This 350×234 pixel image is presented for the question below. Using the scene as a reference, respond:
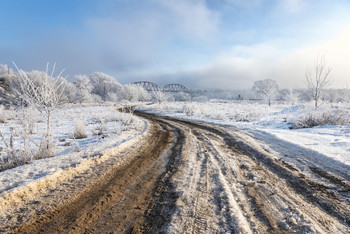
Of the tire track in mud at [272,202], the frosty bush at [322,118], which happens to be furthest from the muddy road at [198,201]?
the frosty bush at [322,118]

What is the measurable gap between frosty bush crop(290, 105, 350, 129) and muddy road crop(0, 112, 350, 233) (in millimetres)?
8818

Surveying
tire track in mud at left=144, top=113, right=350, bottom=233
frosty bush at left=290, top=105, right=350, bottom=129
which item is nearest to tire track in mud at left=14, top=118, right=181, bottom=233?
tire track in mud at left=144, top=113, right=350, bottom=233

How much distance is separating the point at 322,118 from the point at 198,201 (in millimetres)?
12789

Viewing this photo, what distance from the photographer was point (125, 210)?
236 centimetres

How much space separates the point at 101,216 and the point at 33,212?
36.2 inches

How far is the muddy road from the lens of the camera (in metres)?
2.03

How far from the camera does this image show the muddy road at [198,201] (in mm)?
2027

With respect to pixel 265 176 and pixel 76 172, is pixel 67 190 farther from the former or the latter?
pixel 265 176

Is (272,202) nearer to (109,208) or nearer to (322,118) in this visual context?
(109,208)

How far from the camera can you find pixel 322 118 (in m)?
11.3

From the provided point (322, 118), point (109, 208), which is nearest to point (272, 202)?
point (109, 208)

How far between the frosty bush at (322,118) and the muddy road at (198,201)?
8.82 metres

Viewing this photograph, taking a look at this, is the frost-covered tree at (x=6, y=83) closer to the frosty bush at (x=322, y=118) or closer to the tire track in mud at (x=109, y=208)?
the tire track in mud at (x=109, y=208)

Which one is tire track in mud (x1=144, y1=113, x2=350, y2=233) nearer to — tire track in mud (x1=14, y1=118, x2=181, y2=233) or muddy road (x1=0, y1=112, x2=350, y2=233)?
muddy road (x1=0, y1=112, x2=350, y2=233)
